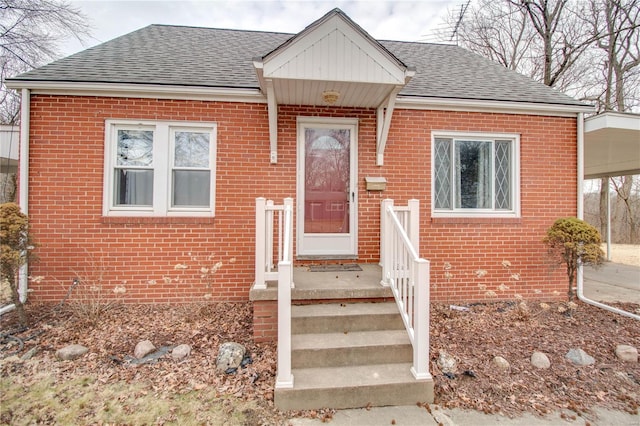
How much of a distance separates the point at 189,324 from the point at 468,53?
8.21 metres

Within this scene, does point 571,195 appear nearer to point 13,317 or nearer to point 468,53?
point 468,53

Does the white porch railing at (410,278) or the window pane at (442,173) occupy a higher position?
the window pane at (442,173)

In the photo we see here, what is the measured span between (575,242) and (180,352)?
5.75 m

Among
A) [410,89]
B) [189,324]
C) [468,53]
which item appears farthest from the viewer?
[468,53]

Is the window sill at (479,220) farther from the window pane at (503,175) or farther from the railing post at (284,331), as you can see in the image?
the railing post at (284,331)

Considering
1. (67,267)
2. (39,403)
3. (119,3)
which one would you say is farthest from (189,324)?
(119,3)

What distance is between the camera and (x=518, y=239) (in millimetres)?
5297

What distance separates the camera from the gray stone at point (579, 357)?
3.33 meters

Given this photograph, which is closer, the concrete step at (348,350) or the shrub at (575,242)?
the concrete step at (348,350)

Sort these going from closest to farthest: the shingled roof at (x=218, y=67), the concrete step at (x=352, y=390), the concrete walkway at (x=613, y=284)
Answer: the concrete step at (x=352, y=390) < the shingled roof at (x=218, y=67) < the concrete walkway at (x=613, y=284)

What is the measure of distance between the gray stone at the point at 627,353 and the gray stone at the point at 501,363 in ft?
4.71

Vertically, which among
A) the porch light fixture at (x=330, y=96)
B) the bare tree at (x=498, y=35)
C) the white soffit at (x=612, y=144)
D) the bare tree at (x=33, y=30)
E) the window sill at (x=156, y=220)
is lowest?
the window sill at (x=156, y=220)

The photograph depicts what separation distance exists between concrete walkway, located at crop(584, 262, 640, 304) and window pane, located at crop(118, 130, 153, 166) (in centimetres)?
758

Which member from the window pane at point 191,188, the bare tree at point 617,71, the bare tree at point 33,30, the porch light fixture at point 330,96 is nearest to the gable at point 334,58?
the porch light fixture at point 330,96
